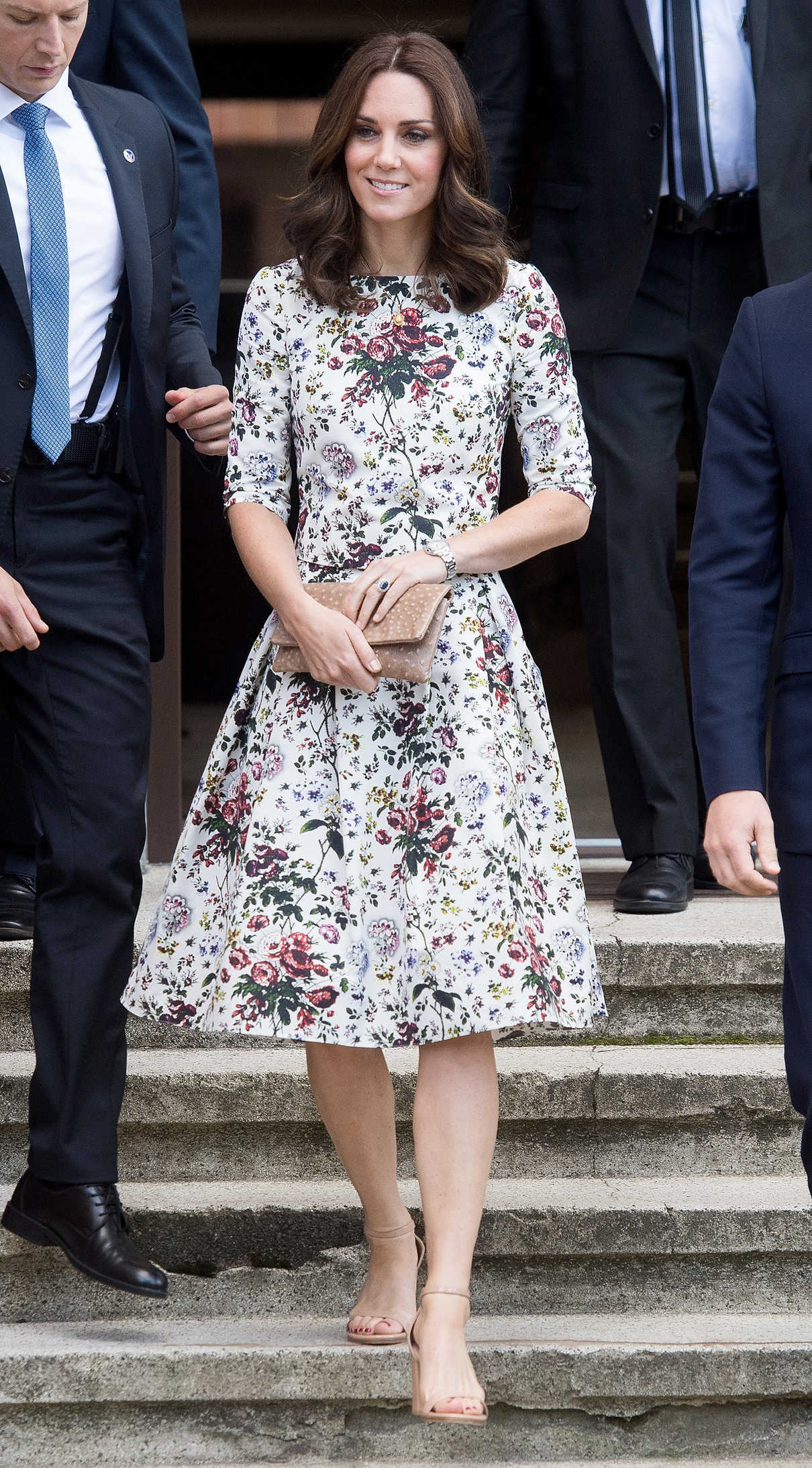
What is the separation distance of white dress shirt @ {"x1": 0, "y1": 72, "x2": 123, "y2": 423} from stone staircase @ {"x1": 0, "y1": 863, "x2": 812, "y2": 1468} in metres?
1.11

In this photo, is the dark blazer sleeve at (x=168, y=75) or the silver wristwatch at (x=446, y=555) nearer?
the silver wristwatch at (x=446, y=555)

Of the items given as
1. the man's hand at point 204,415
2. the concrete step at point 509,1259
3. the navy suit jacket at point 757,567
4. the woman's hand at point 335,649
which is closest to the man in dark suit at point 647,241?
the concrete step at point 509,1259

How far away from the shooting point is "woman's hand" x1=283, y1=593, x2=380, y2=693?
2.52 metres

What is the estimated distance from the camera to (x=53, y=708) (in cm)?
273

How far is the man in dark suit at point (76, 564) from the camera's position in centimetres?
269

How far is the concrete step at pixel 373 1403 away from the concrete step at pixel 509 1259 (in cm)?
19

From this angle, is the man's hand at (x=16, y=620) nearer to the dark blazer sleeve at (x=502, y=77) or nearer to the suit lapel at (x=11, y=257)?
the suit lapel at (x=11, y=257)

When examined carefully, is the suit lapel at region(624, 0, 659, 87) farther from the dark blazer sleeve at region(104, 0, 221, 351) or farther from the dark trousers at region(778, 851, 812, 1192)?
the dark trousers at region(778, 851, 812, 1192)

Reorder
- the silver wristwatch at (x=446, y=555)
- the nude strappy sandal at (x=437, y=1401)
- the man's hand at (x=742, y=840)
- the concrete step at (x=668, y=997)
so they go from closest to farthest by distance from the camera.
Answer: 1. the man's hand at (x=742, y=840)
2. the nude strappy sandal at (x=437, y=1401)
3. the silver wristwatch at (x=446, y=555)
4. the concrete step at (x=668, y=997)

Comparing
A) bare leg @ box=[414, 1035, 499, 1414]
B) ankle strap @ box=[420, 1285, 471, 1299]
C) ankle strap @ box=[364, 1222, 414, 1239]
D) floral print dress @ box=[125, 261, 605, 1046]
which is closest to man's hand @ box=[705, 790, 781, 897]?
floral print dress @ box=[125, 261, 605, 1046]

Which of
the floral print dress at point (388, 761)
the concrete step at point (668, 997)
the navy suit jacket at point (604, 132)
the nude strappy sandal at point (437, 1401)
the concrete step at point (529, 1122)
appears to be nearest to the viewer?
the nude strappy sandal at point (437, 1401)

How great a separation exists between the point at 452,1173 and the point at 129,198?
154 centimetres

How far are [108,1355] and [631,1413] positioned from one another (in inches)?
30.1

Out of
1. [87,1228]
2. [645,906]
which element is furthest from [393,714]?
[645,906]
